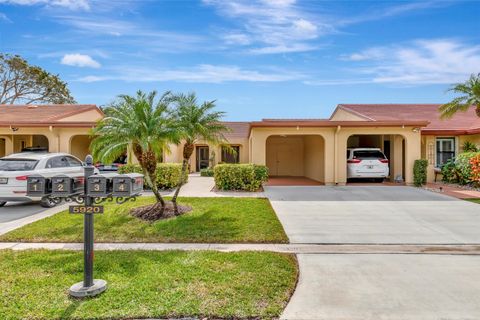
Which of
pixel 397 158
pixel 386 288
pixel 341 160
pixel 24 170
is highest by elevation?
pixel 397 158

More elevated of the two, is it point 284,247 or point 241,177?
point 241,177

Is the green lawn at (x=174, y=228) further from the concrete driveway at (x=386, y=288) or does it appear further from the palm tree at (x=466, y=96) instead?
the palm tree at (x=466, y=96)

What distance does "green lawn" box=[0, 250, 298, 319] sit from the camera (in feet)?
10.4

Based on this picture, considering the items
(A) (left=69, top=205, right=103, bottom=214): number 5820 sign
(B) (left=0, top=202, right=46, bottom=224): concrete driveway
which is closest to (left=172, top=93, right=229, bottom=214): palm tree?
(B) (left=0, top=202, right=46, bottom=224): concrete driveway

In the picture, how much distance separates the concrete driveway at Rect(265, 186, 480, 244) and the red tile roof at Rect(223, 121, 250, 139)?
12182 mm

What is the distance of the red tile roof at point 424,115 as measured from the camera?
Answer: 612 inches

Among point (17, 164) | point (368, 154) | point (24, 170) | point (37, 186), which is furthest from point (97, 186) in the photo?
point (368, 154)

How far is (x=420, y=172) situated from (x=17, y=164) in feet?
51.2

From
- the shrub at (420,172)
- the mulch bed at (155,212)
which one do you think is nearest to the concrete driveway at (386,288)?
the mulch bed at (155,212)

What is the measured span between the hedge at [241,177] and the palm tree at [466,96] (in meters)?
9.48

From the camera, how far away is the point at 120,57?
1554 cm

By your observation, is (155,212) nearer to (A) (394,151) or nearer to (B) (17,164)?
(B) (17,164)

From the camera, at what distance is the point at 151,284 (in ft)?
12.2

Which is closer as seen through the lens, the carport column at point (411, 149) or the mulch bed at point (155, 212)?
the mulch bed at point (155, 212)
